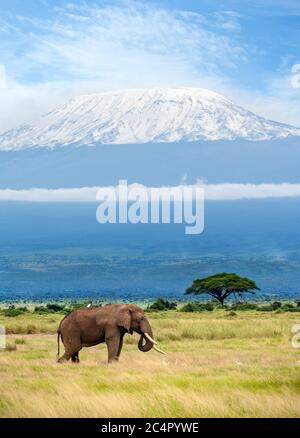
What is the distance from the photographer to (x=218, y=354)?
2673cm

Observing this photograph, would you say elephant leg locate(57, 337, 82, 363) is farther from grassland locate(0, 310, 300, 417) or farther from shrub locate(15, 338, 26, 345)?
shrub locate(15, 338, 26, 345)

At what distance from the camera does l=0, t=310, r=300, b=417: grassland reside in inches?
610

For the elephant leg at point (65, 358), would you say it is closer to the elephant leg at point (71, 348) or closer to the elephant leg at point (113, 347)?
the elephant leg at point (71, 348)

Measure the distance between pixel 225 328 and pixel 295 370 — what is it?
1647 cm

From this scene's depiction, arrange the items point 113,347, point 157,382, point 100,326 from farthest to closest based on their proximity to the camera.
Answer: point 100,326, point 113,347, point 157,382

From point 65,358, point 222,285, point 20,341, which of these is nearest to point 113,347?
point 65,358

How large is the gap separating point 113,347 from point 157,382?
5.66 metres

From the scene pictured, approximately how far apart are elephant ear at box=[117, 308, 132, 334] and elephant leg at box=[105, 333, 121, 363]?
268 mm

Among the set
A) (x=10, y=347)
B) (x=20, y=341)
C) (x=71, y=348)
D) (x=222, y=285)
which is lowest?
(x=222, y=285)

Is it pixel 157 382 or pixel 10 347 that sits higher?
pixel 157 382

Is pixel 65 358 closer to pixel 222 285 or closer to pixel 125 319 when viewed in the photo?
pixel 125 319

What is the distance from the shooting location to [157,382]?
1819cm

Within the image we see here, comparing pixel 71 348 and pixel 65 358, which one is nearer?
pixel 65 358
